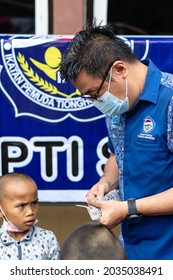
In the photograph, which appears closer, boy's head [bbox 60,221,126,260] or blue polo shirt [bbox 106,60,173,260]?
boy's head [bbox 60,221,126,260]

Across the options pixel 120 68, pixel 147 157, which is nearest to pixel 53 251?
pixel 147 157

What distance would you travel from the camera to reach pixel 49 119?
3.71 metres

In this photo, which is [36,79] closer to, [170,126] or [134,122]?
[134,122]

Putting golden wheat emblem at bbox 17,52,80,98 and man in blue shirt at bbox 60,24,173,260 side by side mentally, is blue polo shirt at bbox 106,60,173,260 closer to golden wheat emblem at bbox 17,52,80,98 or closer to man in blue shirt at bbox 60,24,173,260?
man in blue shirt at bbox 60,24,173,260

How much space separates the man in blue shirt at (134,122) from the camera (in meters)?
2.47

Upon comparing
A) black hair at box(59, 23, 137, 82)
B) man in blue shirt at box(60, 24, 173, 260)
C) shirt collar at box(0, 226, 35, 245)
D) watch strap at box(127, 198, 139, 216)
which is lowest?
shirt collar at box(0, 226, 35, 245)

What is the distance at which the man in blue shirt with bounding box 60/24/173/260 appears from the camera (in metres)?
2.47

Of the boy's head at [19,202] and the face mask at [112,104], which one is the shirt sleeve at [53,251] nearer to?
the boy's head at [19,202]

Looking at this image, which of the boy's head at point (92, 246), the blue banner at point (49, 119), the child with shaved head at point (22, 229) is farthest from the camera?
the blue banner at point (49, 119)

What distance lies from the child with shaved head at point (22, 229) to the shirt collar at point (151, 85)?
725 millimetres

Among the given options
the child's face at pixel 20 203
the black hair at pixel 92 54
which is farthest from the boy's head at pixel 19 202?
the black hair at pixel 92 54

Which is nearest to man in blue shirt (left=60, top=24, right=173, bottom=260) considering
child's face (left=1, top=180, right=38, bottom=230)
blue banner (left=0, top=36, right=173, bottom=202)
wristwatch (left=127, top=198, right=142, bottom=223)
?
wristwatch (left=127, top=198, right=142, bottom=223)

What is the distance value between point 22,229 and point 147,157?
70 cm

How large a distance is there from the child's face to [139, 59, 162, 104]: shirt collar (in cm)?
71
